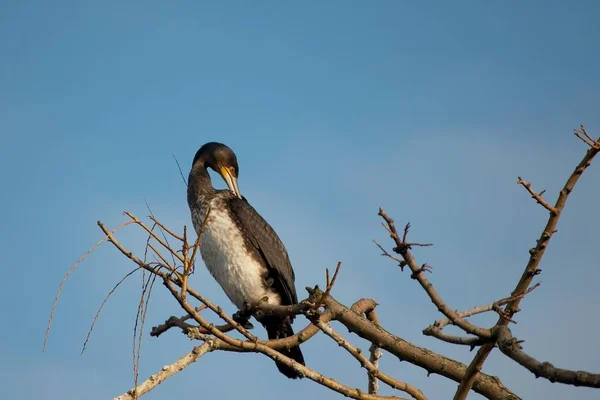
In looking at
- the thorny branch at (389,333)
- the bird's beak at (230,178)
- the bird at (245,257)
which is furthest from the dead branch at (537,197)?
the bird's beak at (230,178)

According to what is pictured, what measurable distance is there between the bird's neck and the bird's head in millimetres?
148

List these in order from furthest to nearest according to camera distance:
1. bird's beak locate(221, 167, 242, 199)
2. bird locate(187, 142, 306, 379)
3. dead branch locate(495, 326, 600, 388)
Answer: bird's beak locate(221, 167, 242, 199) → bird locate(187, 142, 306, 379) → dead branch locate(495, 326, 600, 388)

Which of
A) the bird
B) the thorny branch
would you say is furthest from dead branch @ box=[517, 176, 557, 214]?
the bird

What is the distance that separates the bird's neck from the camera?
6.62 metres

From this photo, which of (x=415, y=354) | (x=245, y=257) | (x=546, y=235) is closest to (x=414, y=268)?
(x=546, y=235)

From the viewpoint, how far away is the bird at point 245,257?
20.3 ft

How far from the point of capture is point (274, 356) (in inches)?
155

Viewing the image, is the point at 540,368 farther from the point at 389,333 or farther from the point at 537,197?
the point at 389,333

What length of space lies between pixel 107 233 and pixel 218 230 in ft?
9.47

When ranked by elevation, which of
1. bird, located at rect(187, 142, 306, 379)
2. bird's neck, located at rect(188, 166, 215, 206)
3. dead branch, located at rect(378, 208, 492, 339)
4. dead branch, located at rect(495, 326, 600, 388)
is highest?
bird's neck, located at rect(188, 166, 215, 206)

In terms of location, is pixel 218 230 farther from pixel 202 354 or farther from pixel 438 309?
pixel 438 309

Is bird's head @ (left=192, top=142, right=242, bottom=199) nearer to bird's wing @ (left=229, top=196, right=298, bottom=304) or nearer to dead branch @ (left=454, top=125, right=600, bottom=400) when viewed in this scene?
bird's wing @ (left=229, top=196, right=298, bottom=304)

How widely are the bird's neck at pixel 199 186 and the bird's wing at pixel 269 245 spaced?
266 millimetres

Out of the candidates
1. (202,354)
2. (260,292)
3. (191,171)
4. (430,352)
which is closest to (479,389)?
(430,352)
